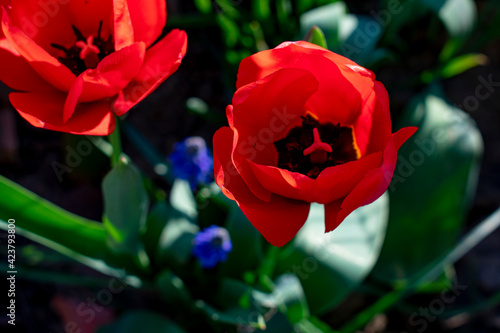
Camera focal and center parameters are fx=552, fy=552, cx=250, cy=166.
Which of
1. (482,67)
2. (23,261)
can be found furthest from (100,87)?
(482,67)

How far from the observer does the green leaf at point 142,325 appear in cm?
134

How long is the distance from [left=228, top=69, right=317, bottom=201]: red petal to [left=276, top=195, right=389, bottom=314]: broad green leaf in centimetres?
40

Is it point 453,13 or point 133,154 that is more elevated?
point 453,13

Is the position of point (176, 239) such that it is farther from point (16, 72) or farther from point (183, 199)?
point (16, 72)

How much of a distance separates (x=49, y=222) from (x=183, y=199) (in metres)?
0.33

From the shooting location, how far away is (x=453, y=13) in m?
1.66

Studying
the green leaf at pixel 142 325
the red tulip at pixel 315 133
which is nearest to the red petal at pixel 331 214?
the red tulip at pixel 315 133

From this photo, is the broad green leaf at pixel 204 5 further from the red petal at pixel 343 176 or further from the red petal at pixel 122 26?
the red petal at pixel 343 176

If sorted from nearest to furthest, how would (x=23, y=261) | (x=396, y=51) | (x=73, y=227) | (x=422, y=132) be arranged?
(x=73, y=227), (x=23, y=261), (x=422, y=132), (x=396, y=51)

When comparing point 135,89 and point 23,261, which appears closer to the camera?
point 135,89

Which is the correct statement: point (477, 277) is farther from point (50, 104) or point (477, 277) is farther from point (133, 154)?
point (50, 104)

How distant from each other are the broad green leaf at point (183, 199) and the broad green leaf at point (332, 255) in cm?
26

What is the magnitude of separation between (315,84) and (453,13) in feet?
3.16

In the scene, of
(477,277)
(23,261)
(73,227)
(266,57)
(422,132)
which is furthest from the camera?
(477,277)
